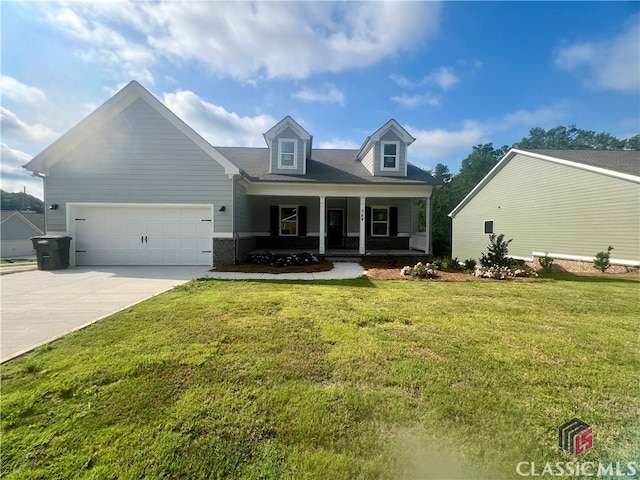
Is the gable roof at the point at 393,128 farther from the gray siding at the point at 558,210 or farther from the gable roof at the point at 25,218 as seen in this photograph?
the gable roof at the point at 25,218

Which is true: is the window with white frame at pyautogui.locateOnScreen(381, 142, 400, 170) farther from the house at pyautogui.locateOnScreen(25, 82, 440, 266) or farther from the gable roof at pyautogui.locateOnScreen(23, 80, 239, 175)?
the gable roof at pyautogui.locateOnScreen(23, 80, 239, 175)

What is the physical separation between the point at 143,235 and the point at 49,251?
109 inches

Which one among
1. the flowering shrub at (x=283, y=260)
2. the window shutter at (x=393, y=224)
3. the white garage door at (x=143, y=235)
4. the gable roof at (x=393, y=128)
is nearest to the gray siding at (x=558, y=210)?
the window shutter at (x=393, y=224)

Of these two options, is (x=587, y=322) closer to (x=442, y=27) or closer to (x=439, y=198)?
(x=442, y=27)

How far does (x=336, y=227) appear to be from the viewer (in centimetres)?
1546

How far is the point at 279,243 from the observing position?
1461cm

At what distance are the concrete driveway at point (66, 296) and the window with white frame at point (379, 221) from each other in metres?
9.22

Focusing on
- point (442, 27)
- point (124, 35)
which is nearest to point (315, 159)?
point (442, 27)

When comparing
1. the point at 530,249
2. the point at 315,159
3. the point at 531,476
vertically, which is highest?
the point at 315,159

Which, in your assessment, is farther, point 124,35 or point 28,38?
point 124,35

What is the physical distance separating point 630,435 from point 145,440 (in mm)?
3468

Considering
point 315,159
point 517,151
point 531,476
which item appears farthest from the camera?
point 315,159

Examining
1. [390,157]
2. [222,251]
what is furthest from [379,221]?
[222,251]

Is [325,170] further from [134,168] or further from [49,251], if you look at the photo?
[49,251]
